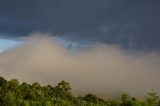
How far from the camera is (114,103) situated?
119 m

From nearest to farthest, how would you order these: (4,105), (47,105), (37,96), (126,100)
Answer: (126,100)
(47,105)
(4,105)
(37,96)

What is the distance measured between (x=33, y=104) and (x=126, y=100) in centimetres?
5914

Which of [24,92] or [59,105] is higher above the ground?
[24,92]

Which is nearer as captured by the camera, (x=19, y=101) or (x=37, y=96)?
(x=19, y=101)

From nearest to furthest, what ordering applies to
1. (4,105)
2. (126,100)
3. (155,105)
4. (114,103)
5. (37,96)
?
(155,105), (126,100), (114,103), (4,105), (37,96)

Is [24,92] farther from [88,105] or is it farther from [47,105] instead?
[47,105]

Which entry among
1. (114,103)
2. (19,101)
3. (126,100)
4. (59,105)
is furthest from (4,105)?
(126,100)

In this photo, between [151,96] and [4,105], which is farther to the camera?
[4,105]

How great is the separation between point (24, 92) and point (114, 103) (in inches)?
3356

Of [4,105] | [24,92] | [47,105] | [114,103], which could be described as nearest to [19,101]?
[4,105]

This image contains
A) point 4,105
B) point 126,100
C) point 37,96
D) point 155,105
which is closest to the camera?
point 155,105

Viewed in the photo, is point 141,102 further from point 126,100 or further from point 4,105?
point 4,105

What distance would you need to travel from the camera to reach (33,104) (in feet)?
529

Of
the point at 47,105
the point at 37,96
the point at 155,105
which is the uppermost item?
the point at 37,96
